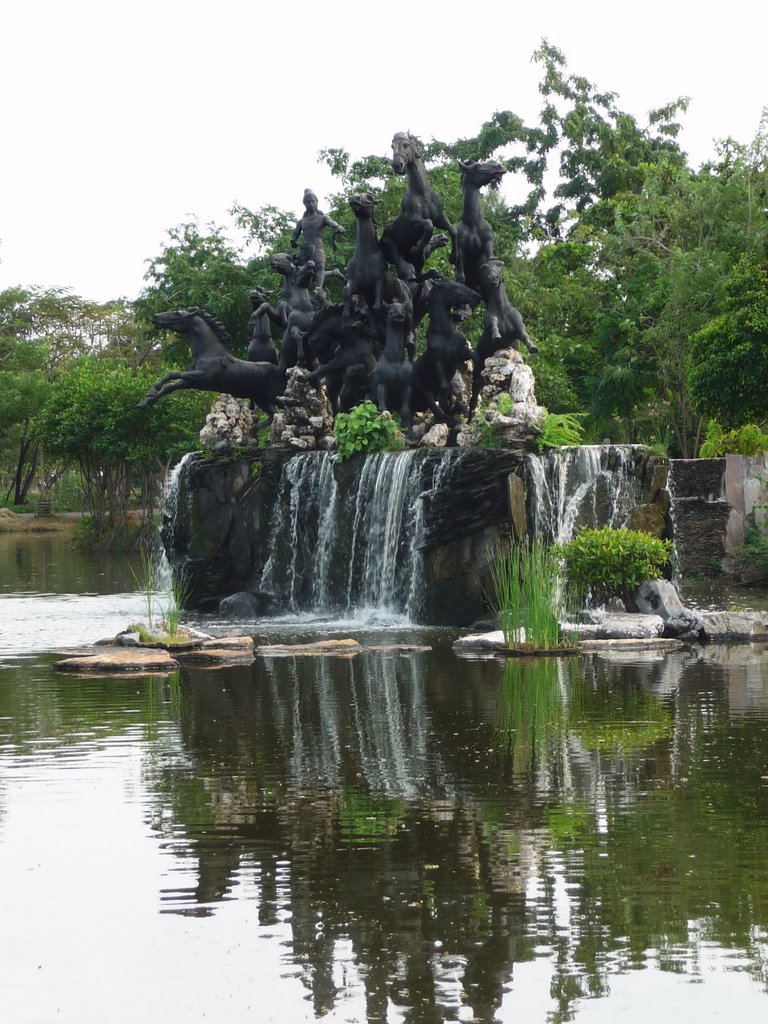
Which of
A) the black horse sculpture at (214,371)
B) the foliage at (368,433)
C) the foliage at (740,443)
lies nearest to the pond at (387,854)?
the foliage at (368,433)

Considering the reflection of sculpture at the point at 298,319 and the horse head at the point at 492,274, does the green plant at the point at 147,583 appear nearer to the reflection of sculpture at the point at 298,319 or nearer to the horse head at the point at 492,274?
the reflection of sculpture at the point at 298,319

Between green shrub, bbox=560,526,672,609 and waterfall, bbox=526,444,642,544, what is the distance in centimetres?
214

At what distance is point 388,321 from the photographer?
2195cm

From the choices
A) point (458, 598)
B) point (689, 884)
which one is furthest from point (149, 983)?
point (458, 598)

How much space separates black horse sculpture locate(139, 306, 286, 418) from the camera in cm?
2384

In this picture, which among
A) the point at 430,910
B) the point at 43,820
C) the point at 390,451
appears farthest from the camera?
the point at 390,451

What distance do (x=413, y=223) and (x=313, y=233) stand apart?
3553 mm

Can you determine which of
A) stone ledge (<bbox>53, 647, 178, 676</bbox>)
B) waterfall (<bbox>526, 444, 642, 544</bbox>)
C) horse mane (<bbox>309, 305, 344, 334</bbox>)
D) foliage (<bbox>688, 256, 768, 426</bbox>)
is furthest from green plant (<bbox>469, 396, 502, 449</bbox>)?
foliage (<bbox>688, 256, 768, 426</bbox>)

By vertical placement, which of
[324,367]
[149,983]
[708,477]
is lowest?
[149,983]

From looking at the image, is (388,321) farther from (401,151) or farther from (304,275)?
(304,275)

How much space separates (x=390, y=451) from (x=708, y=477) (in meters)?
7.64

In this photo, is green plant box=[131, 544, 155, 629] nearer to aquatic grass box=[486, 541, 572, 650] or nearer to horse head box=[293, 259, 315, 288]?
aquatic grass box=[486, 541, 572, 650]

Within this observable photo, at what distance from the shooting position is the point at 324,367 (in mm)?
23219

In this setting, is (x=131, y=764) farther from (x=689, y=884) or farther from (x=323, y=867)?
(x=689, y=884)
